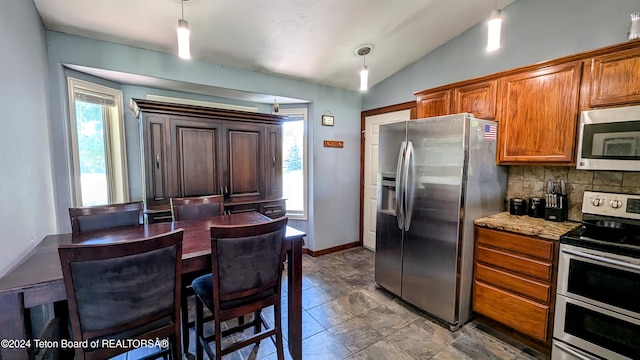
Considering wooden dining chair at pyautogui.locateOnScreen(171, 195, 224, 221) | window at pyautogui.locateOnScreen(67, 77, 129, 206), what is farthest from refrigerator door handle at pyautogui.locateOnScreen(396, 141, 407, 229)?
window at pyautogui.locateOnScreen(67, 77, 129, 206)

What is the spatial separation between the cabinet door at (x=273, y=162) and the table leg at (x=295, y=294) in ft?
4.91

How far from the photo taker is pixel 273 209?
3.19 m

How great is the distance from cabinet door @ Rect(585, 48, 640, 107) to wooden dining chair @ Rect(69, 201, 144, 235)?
11.5 ft

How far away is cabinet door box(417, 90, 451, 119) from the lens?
275 centimetres

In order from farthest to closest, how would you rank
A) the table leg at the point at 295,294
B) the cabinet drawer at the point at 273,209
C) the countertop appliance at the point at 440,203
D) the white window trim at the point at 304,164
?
the white window trim at the point at 304,164
the cabinet drawer at the point at 273,209
the countertop appliance at the point at 440,203
the table leg at the point at 295,294

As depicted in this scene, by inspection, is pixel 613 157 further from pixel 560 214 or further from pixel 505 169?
pixel 505 169

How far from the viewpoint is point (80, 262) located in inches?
41.4

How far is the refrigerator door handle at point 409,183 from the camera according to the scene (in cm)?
242

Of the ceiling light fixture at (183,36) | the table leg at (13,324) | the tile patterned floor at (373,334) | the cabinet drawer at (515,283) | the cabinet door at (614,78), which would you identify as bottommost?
the tile patterned floor at (373,334)

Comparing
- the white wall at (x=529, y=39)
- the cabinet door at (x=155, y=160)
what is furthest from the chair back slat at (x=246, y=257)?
the white wall at (x=529, y=39)

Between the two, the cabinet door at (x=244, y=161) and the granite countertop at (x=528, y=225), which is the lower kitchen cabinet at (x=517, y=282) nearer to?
the granite countertop at (x=528, y=225)

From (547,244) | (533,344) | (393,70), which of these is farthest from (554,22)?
(533,344)

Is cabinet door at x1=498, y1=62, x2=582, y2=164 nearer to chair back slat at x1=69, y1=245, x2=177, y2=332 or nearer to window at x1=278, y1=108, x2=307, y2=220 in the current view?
window at x1=278, y1=108, x2=307, y2=220

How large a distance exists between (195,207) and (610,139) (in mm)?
3195
